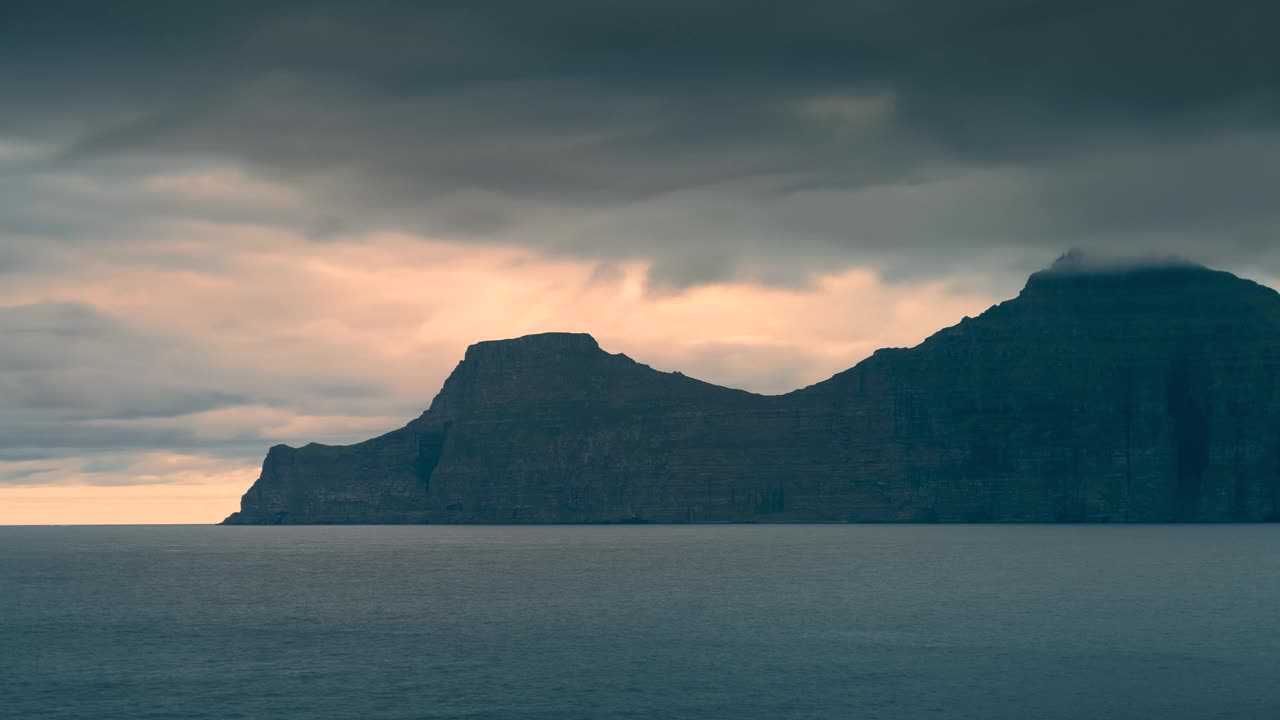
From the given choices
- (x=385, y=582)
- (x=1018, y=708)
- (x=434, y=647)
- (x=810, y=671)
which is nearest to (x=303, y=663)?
(x=434, y=647)

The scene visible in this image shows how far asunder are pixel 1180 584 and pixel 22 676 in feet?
393

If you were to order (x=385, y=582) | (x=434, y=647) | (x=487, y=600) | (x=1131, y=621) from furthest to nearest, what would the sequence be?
1. (x=385, y=582)
2. (x=487, y=600)
3. (x=1131, y=621)
4. (x=434, y=647)

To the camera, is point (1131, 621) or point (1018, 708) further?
point (1131, 621)

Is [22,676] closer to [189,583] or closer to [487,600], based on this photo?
[487,600]

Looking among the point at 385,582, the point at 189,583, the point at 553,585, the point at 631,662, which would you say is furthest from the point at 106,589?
the point at 631,662

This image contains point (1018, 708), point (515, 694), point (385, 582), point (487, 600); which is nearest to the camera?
point (1018, 708)

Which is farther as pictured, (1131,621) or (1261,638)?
(1131,621)

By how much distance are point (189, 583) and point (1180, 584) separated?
385 ft

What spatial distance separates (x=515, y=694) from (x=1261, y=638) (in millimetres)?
55335

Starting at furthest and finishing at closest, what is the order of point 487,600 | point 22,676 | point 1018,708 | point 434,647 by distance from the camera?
point 487,600 → point 434,647 → point 22,676 → point 1018,708

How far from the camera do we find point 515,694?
72875 mm

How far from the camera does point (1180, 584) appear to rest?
151 m

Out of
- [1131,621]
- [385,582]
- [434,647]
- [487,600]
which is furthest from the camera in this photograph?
[385,582]

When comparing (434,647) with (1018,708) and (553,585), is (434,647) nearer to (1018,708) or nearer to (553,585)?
(1018,708)
